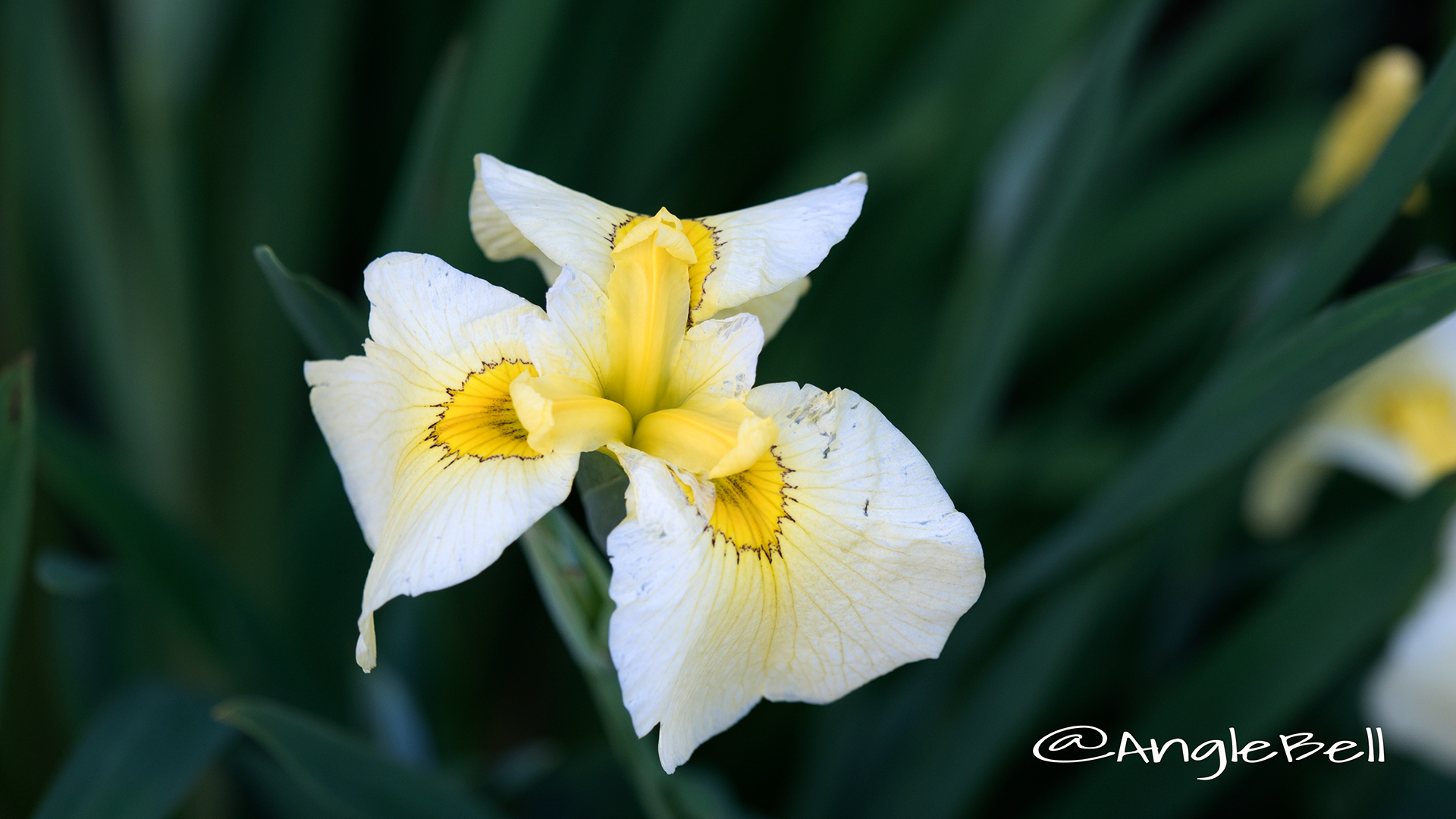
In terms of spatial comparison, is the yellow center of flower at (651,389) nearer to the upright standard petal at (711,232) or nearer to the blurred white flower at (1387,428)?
the upright standard petal at (711,232)

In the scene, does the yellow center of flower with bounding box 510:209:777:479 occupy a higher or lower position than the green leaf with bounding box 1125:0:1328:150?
lower

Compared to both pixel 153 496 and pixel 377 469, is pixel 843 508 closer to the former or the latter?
pixel 377 469

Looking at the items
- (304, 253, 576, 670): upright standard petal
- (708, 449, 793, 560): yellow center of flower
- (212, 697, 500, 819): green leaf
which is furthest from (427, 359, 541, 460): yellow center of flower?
(212, 697, 500, 819): green leaf

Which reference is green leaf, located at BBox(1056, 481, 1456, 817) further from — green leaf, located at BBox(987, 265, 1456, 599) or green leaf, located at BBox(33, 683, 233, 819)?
green leaf, located at BBox(33, 683, 233, 819)

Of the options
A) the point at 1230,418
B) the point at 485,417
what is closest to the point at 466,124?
the point at 485,417

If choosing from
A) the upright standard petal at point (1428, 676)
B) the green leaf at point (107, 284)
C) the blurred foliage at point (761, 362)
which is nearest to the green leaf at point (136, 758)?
the blurred foliage at point (761, 362)

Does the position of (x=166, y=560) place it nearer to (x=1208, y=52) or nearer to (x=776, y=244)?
(x=776, y=244)
